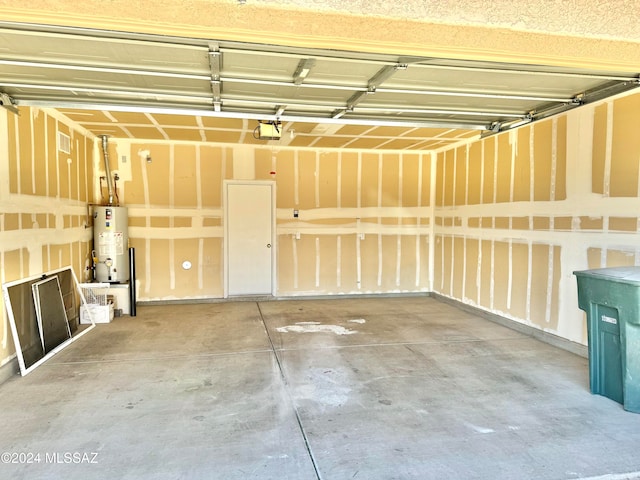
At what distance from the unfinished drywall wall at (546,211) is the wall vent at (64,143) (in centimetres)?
552

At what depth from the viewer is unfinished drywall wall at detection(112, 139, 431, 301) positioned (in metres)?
6.13

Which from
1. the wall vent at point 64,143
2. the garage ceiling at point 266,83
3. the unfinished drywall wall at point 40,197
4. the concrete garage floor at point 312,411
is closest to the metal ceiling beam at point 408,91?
the garage ceiling at point 266,83

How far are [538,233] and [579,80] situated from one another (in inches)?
74.9

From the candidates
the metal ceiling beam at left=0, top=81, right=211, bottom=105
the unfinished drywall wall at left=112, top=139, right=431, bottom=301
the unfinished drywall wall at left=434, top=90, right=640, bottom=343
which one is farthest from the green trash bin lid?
the unfinished drywall wall at left=112, top=139, right=431, bottom=301

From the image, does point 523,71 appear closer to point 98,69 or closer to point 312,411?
point 312,411

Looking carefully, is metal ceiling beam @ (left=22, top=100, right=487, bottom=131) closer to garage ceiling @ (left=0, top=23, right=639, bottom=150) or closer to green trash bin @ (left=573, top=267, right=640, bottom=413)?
garage ceiling @ (left=0, top=23, right=639, bottom=150)

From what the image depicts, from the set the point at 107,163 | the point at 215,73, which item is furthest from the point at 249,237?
the point at 215,73

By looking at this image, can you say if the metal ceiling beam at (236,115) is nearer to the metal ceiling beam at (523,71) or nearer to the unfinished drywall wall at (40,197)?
the unfinished drywall wall at (40,197)

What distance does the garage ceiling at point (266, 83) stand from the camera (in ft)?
8.32

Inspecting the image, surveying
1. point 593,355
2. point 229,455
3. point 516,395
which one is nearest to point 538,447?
point 516,395

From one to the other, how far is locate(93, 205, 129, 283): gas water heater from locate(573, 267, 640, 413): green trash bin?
5.48 metres

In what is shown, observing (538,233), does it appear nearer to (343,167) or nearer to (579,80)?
(579,80)

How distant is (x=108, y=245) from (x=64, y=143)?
4.77 feet

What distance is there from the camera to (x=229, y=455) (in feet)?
7.30
